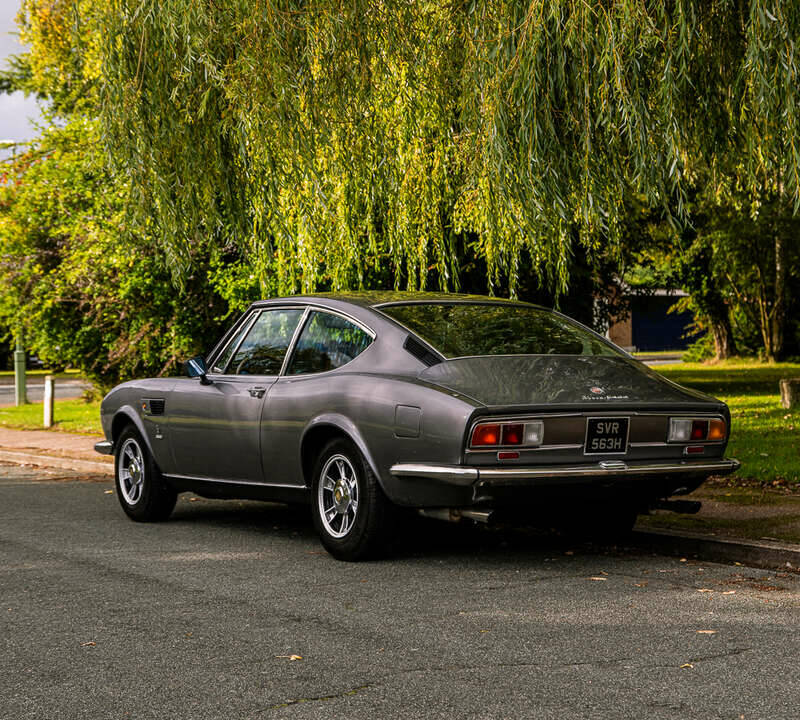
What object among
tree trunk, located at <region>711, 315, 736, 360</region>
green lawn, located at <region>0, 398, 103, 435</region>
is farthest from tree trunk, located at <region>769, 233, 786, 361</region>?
green lawn, located at <region>0, 398, 103, 435</region>

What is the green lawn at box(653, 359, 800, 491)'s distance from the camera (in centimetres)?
1052

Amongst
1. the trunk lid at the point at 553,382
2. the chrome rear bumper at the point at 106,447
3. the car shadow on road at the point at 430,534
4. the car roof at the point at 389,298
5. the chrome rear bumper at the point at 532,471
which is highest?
the car roof at the point at 389,298

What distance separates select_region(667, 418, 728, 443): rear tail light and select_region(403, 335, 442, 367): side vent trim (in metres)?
1.42

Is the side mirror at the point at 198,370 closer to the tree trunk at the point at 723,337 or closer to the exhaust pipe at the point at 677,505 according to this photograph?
the exhaust pipe at the point at 677,505

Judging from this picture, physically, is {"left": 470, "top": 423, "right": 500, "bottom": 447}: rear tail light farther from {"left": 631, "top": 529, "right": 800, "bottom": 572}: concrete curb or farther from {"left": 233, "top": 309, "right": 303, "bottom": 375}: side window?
{"left": 233, "top": 309, "right": 303, "bottom": 375}: side window

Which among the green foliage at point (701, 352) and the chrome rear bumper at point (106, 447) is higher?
the green foliage at point (701, 352)

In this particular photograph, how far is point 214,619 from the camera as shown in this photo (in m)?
5.65

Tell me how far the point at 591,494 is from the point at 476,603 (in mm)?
1039

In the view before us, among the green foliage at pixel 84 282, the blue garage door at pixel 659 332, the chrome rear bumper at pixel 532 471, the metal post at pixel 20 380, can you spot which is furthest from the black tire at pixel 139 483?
the blue garage door at pixel 659 332

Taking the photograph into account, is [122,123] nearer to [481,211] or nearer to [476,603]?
[481,211]

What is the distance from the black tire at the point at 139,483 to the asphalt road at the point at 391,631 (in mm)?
746

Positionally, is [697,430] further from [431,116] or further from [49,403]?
[49,403]

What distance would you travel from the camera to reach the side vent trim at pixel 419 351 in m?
6.90

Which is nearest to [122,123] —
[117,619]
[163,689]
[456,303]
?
[456,303]
